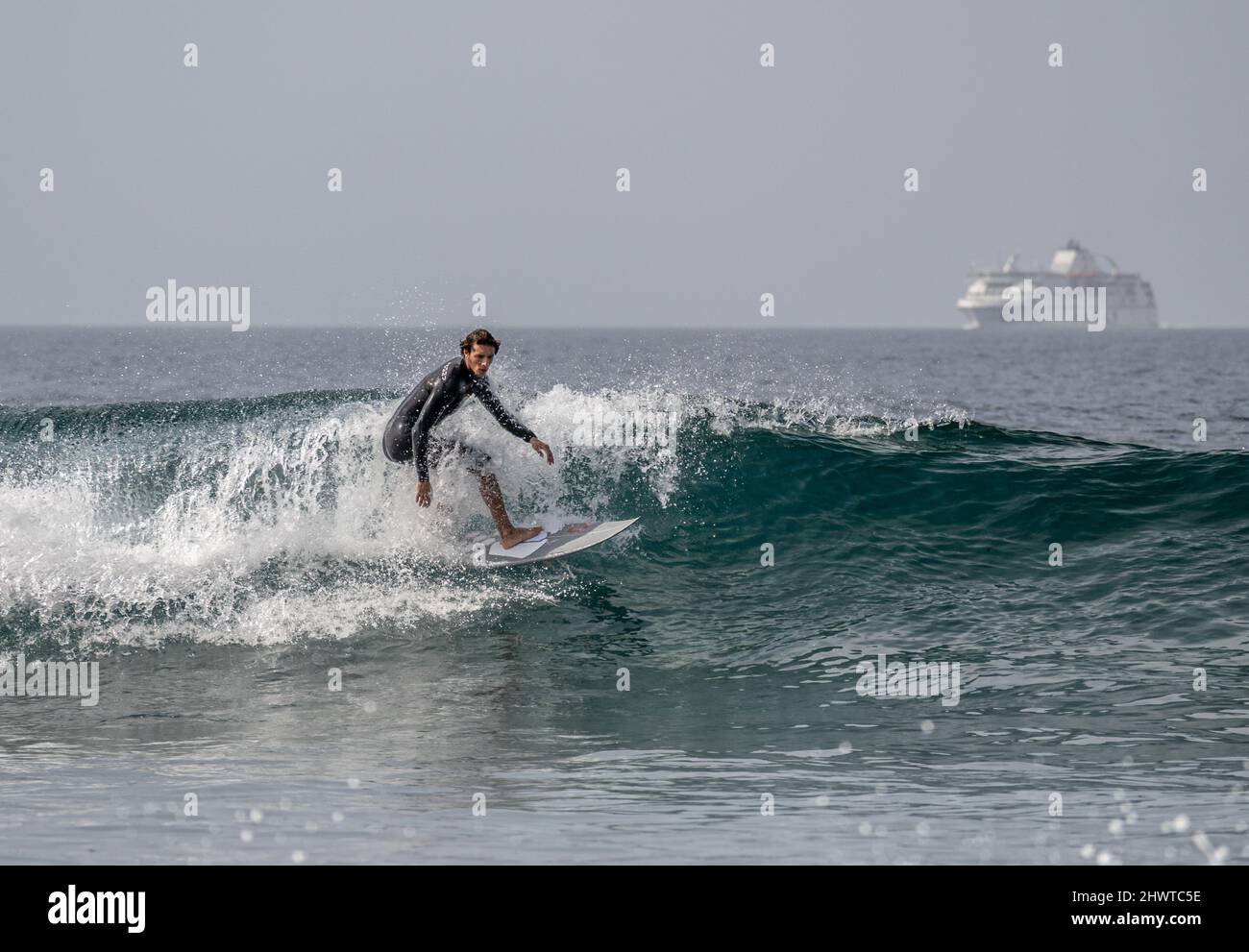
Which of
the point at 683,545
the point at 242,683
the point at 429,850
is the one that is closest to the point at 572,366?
the point at 683,545

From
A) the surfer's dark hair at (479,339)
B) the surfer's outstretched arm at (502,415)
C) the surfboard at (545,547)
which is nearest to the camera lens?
the surfer's dark hair at (479,339)

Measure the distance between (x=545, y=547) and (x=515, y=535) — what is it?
0.87ft

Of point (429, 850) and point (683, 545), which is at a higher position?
point (683, 545)

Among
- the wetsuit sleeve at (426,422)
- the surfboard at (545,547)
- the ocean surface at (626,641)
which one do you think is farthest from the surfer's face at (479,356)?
the surfboard at (545,547)

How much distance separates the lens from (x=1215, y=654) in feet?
30.6

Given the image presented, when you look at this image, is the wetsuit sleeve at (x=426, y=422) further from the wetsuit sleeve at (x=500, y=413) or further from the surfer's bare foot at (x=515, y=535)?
the surfer's bare foot at (x=515, y=535)

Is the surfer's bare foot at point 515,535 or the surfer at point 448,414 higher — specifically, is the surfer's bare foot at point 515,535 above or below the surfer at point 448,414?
below

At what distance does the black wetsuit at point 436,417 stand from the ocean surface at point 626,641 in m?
0.33

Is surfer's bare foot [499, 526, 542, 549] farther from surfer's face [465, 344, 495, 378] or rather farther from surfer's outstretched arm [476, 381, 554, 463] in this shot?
surfer's face [465, 344, 495, 378]

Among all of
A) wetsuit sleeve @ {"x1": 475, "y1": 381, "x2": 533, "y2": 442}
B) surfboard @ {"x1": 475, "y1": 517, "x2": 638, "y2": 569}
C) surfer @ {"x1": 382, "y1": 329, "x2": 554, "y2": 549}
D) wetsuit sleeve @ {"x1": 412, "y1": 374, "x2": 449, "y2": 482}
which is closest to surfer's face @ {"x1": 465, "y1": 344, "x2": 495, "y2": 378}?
surfer @ {"x1": 382, "y1": 329, "x2": 554, "y2": 549}

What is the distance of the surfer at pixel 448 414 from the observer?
10.0 m

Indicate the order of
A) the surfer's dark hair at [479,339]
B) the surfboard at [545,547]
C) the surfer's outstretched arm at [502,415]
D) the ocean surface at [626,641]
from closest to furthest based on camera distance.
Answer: the ocean surface at [626,641] < the surfer's dark hair at [479,339] < the surfer's outstretched arm at [502,415] < the surfboard at [545,547]
